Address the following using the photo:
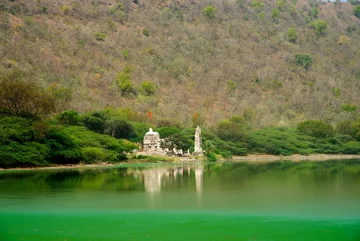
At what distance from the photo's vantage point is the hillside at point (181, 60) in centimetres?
11925

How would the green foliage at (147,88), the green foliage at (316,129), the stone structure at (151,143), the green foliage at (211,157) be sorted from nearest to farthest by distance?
the stone structure at (151,143) < the green foliage at (211,157) < the green foliage at (316,129) < the green foliage at (147,88)

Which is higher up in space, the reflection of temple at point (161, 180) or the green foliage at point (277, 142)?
the green foliage at point (277, 142)

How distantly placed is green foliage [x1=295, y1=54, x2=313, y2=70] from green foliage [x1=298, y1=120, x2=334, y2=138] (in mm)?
50464

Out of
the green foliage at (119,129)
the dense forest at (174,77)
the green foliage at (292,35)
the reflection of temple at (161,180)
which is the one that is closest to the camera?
the reflection of temple at (161,180)

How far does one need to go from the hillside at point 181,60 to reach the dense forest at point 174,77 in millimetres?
335

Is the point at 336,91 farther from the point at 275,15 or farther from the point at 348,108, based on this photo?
the point at 275,15

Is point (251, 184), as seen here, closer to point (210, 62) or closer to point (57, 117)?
point (57, 117)

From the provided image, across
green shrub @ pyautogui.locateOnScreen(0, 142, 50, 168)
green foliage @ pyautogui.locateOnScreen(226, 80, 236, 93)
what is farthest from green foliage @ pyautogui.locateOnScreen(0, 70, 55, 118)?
green foliage @ pyautogui.locateOnScreen(226, 80, 236, 93)

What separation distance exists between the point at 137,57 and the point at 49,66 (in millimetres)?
30574

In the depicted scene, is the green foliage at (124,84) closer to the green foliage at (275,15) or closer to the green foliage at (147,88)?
the green foliage at (147,88)

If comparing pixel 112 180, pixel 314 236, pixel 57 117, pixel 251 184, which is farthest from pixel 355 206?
pixel 57 117

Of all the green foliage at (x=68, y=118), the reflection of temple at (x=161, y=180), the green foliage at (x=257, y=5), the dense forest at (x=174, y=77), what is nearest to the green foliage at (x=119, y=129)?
the dense forest at (x=174, y=77)

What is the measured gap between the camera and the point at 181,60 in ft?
486

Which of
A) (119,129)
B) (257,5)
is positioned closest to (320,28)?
(257,5)
